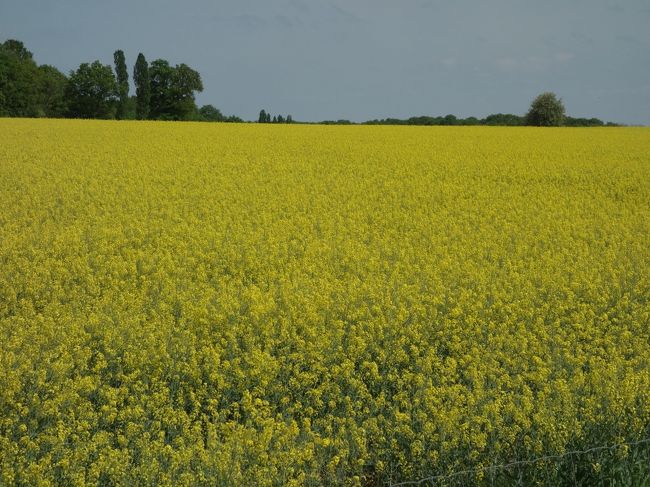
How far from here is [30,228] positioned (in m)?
10.8

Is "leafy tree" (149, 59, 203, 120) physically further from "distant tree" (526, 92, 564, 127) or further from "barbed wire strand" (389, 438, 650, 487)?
"barbed wire strand" (389, 438, 650, 487)

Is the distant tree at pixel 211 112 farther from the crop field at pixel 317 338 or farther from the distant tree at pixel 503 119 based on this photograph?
the crop field at pixel 317 338

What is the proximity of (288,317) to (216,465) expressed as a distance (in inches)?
104

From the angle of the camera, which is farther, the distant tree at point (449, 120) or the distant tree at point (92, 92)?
the distant tree at point (92, 92)

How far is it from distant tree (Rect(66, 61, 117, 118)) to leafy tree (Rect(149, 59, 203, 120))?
4.03 m

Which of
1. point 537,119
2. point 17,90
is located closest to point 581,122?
point 537,119

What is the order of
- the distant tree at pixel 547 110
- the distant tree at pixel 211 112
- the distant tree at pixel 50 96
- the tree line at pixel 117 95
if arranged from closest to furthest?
the distant tree at pixel 547 110, the tree line at pixel 117 95, the distant tree at pixel 50 96, the distant tree at pixel 211 112

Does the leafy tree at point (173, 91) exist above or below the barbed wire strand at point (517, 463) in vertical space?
above

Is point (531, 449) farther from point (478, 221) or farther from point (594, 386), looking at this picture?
point (478, 221)

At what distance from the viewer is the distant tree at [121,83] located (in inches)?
2318

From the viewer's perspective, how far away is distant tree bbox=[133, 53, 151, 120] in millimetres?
59219

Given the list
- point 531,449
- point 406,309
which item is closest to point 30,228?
point 406,309

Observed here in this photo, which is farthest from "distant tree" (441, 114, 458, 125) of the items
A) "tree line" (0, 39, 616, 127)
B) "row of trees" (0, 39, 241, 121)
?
"row of trees" (0, 39, 241, 121)

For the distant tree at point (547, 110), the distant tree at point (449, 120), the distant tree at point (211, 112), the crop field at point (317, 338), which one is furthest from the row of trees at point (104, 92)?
the crop field at point (317, 338)
